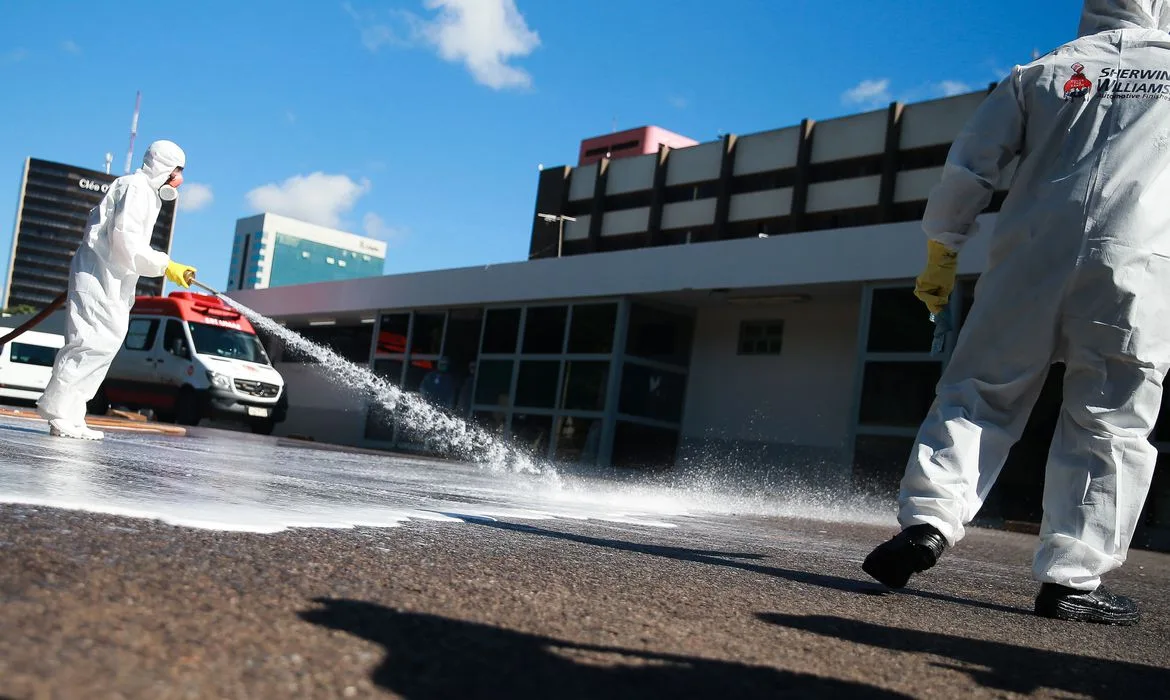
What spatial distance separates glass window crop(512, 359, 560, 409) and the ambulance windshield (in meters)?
5.02

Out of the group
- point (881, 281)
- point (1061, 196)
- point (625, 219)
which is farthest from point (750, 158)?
point (1061, 196)

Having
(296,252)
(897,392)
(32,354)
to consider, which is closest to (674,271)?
(897,392)

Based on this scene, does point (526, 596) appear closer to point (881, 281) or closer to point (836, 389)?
point (881, 281)

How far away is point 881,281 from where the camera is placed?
15.3 meters

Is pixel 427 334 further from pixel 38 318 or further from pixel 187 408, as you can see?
pixel 38 318

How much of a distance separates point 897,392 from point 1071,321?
11691mm

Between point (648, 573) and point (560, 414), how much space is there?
1717cm

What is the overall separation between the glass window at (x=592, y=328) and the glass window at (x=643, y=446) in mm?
1581

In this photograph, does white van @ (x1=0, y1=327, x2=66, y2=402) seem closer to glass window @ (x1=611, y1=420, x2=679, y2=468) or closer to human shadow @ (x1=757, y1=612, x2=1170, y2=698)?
glass window @ (x1=611, y1=420, x2=679, y2=468)

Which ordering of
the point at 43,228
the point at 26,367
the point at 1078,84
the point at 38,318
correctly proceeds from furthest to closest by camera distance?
the point at 43,228 → the point at 26,367 → the point at 38,318 → the point at 1078,84

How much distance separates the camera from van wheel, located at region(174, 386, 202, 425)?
1783 cm

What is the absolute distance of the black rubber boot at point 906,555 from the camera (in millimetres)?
3201

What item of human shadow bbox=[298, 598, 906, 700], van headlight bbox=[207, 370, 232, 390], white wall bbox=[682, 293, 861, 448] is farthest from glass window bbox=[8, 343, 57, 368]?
human shadow bbox=[298, 598, 906, 700]

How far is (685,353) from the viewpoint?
20.9 meters
